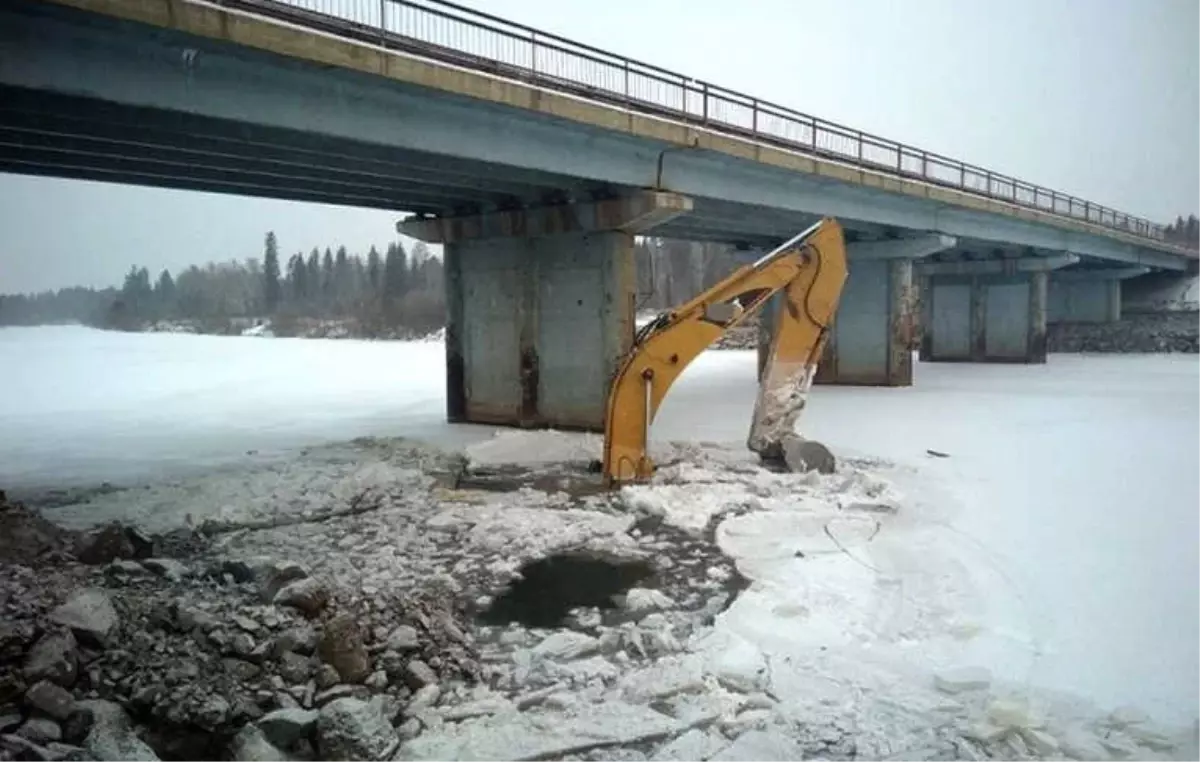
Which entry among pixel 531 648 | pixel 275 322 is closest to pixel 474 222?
pixel 531 648

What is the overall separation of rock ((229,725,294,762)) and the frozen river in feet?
13.7

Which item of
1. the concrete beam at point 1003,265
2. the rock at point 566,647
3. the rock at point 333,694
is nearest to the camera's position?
the rock at point 333,694

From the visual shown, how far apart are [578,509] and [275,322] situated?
2831 inches

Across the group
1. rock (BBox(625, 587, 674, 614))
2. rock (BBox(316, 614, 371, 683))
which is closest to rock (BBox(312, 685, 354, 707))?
rock (BBox(316, 614, 371, 683))

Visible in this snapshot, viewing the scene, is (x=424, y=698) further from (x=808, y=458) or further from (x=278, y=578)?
(x=808, y=458)

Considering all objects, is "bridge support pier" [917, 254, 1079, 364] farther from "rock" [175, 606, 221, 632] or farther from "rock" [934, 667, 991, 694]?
"rock" [175, 606, 221, 632]

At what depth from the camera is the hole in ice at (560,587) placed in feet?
21.2

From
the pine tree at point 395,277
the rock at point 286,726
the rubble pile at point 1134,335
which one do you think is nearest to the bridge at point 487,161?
the rock at point 286,726

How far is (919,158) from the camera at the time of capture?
23766mm

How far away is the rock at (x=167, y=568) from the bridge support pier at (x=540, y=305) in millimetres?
10176

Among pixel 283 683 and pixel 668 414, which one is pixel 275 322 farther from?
pixel 283 683

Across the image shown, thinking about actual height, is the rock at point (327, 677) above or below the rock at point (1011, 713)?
above

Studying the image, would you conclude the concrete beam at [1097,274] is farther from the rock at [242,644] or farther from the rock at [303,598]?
the rock at [242,644]

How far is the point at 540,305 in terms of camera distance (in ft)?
56.4
